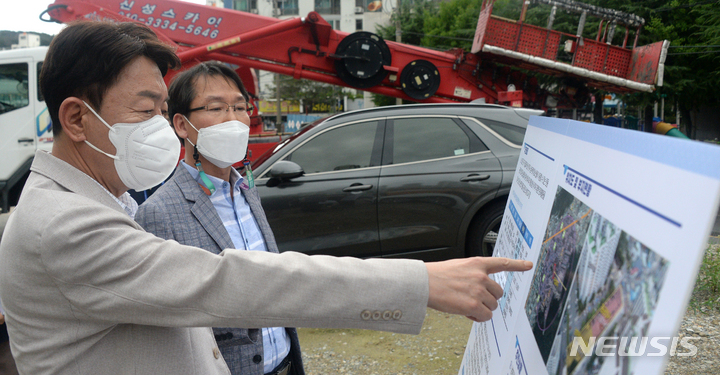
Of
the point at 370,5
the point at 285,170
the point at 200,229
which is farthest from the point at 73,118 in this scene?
the point at 370,5

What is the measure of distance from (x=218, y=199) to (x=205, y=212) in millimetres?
186

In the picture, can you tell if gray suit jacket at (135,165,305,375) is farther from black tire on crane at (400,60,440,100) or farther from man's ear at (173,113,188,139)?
black tire on crane at (400,60,440,100)

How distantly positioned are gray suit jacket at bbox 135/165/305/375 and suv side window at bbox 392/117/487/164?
2744mm

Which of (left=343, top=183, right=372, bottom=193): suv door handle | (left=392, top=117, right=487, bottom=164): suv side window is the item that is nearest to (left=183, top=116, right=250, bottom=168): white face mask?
(left=343, top=183, right=372, bottom=193): suv door handle

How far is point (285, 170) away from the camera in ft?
13.6

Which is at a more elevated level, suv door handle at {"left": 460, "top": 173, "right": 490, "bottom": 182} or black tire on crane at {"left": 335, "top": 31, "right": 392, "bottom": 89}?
black tire on crane at {"left": 335, "top": 31, "right": 392, "bottom": 89}

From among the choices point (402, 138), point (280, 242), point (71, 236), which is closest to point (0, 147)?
point (280, 242)

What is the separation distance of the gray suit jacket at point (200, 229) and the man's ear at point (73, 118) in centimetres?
54

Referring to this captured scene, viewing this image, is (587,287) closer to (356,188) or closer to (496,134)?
(356,188)

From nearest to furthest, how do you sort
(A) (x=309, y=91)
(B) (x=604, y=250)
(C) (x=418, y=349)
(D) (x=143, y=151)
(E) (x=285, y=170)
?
(B) (x=604, y=250)
(D) (x=143, y=151)
(C) (x=418, y=349)
(E) (x=285, y=170)
(A) (x=309, y=91)

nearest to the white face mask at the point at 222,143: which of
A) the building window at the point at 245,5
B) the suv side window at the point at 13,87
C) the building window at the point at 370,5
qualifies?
the suv side window at the point at 13,87

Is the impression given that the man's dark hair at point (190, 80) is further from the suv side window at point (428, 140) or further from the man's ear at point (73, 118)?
the suv side window at point (428, 140)

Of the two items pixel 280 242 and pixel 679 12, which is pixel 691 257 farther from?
pixel 679 12

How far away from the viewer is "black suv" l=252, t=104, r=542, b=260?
422cm
